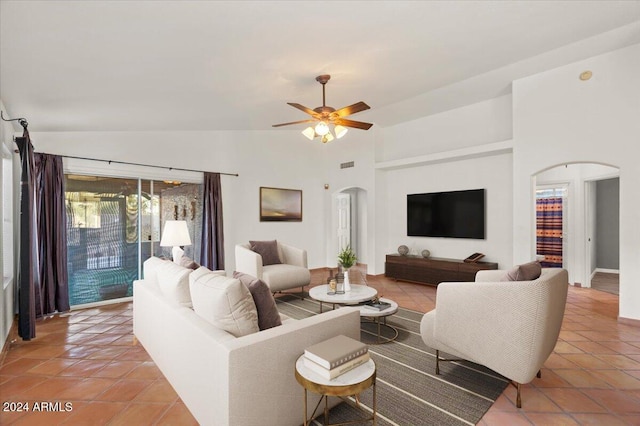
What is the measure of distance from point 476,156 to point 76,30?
513cm

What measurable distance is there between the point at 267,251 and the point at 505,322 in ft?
11.7

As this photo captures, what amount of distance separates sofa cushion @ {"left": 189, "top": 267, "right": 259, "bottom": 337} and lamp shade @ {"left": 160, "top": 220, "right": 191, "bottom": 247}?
244 cm

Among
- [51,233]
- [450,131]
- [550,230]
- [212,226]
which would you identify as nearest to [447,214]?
[450,131]

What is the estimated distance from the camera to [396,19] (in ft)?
7.79

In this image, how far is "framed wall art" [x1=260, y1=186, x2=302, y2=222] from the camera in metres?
6.12

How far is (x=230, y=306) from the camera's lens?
5.41ft

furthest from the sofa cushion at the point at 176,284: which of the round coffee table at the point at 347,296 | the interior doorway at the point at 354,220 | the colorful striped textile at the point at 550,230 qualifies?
the colorful striped textile at the point at 550,230

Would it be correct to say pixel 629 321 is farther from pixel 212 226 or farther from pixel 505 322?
pixel 212 226

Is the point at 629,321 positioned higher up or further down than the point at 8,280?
further down

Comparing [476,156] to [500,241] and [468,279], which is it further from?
[468,279]

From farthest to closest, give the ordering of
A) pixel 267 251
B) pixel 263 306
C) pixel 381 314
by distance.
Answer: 1. pixel 267 251
2. pixel 381 314
3. pixel 263 306

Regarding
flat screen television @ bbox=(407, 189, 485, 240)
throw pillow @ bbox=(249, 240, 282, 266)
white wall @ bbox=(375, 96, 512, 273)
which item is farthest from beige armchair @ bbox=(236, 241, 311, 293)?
flat screen television @ bbox=(407, 189, 485, 240)

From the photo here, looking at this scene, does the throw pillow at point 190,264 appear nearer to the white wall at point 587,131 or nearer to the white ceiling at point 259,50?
the white ceiling at point 259,50

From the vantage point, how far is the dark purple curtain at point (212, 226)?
5168 millimetres
